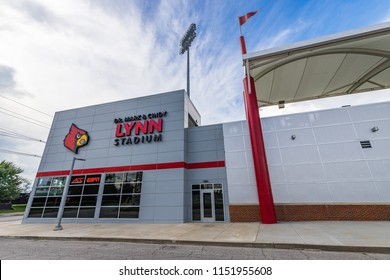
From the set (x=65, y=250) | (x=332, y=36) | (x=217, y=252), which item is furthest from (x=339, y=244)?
(x=332, y=36)

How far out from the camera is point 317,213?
1147 centimetres

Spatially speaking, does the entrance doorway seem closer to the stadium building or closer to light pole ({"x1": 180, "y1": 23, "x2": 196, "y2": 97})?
the stadium building

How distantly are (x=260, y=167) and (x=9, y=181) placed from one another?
50388mm

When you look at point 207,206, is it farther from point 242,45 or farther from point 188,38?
A: point 188,38

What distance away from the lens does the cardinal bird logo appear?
58.2 feet

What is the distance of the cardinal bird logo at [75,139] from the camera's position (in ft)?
58.2

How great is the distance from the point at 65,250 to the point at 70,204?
11.0 metres

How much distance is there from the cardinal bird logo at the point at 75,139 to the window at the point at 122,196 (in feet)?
16.9

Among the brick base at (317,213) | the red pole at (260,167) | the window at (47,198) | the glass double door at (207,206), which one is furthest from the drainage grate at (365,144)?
the window at (47,198)

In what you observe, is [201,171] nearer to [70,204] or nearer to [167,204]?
[167,204]

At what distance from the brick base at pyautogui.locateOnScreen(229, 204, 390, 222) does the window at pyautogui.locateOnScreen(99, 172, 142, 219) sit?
306 inches

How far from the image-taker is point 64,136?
1883 cm

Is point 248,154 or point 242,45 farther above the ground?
point 242,45

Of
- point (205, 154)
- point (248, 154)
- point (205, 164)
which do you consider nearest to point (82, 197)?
point (205, 164)
